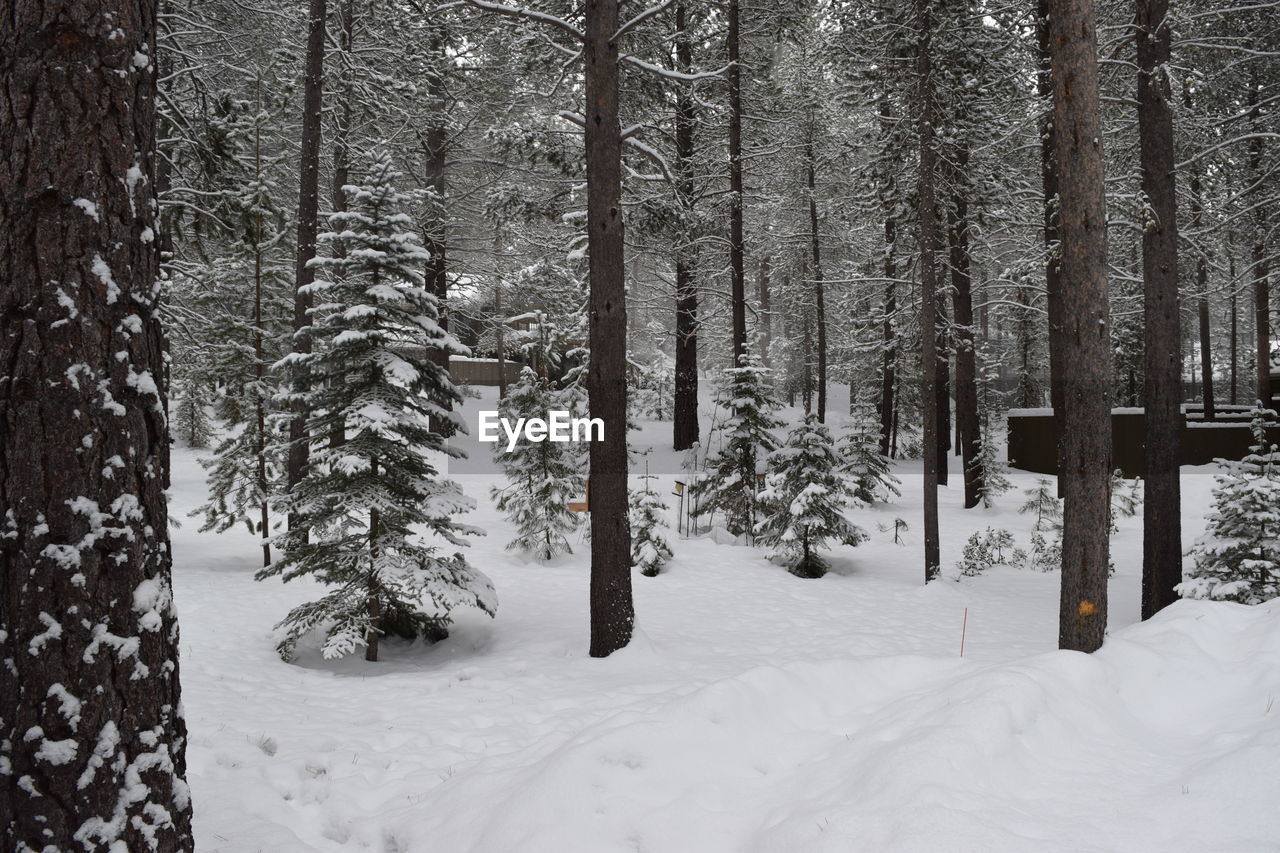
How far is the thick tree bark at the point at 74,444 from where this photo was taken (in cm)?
256

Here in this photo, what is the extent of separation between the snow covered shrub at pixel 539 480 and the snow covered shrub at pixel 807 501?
343cm

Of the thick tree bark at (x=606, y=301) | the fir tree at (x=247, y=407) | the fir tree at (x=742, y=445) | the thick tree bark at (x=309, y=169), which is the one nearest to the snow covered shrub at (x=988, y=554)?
the fir tree at (x=742, y=445)

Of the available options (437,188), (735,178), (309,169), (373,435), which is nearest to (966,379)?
(735,178)

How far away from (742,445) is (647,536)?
263 centimetres

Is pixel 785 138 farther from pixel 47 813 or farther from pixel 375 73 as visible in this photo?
pixel 47 813

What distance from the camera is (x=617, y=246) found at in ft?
24.5

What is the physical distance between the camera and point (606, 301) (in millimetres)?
7387

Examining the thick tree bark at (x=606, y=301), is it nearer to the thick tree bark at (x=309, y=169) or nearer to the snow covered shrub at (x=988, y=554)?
the thick tree bark at (x=309, y=169)

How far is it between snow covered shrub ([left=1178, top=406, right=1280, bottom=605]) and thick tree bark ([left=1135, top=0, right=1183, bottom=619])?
16.0 inches

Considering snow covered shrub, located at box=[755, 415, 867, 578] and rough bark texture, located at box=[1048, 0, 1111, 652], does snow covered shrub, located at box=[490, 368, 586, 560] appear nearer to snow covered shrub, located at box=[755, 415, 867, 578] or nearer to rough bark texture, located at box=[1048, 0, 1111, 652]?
snow covered shrub, located at box=[755, 415, 867, 578]

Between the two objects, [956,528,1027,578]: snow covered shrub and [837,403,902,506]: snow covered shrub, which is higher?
[837,403,902,506]: snow covered shrub

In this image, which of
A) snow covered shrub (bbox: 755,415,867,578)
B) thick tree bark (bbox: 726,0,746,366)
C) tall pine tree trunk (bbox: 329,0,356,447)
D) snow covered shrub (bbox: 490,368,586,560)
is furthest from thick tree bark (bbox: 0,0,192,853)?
thick tree bark (bbox: 726,0,746,366)

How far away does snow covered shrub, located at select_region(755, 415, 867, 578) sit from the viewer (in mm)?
12633

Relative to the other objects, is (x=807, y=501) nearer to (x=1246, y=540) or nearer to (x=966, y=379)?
(x=1246, y=540)
